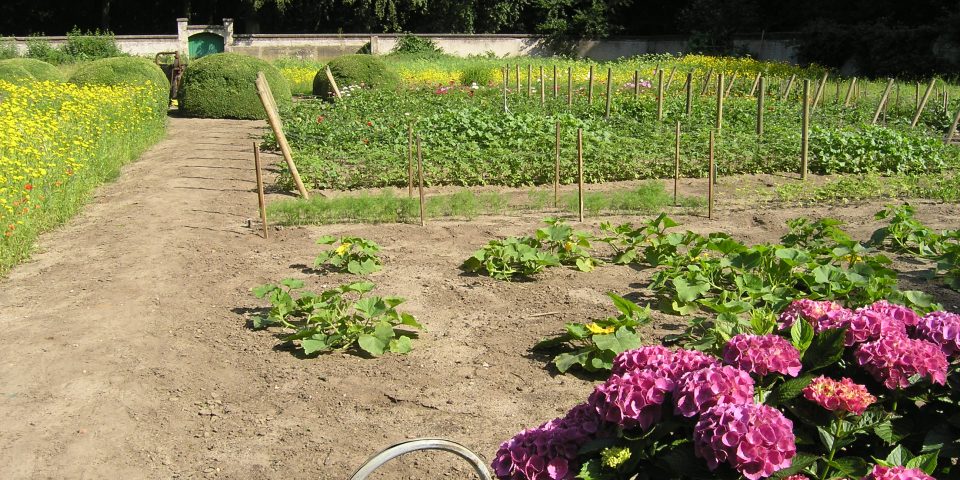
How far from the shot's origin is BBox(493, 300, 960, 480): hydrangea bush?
2373 millimetres

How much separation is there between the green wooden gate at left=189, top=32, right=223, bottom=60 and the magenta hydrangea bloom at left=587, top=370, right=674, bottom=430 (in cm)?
3684

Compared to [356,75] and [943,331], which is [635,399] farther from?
[356,75]

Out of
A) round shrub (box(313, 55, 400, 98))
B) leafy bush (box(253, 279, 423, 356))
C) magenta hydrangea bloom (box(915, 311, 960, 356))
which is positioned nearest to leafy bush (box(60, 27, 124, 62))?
round shrub (box(313, 55, 400, 98))

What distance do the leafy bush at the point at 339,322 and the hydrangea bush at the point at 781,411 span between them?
115 inches

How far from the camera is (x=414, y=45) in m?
36.4

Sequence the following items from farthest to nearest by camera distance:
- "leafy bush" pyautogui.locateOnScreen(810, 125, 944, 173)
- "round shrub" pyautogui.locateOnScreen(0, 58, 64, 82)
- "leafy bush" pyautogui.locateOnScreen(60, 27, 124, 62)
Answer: "leafy bush" pyautogui.locateOnScreen(60, 27, 124, 62) < "round shrub" pyautogui.locateOnScreen(0, 58, 64, 82) < "leafy bush" pyautogui.locateOnScreen(810, 125, 944, 173)

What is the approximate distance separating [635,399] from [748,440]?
343mm

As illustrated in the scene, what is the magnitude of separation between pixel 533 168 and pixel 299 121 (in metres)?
4.46

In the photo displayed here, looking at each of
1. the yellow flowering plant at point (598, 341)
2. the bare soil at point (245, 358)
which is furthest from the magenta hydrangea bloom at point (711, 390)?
the yellow flowering plant at point (598, 341)

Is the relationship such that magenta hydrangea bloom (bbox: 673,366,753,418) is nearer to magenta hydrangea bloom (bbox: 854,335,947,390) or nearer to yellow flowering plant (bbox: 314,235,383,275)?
magenta hydrangea bloom (bbox: 854,335,947,390)

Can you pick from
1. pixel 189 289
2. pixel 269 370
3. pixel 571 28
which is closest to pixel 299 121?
pixel 189 289

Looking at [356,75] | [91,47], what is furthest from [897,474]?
[91,47]

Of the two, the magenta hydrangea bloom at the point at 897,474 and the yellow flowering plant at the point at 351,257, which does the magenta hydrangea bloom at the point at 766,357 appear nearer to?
the magenta hydrangea bloom at the point at 897,474

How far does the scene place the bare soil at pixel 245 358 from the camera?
439cm
